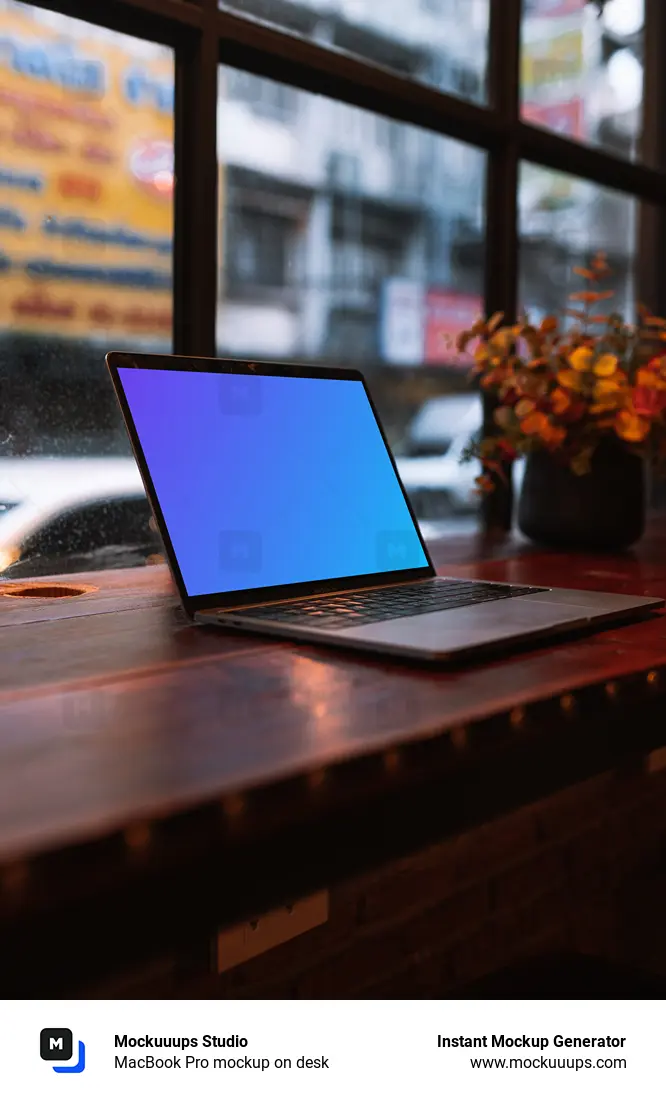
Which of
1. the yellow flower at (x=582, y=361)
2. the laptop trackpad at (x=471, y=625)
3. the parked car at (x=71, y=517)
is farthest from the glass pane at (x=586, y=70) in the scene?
the laptop trackpad at (x=471, y=625)

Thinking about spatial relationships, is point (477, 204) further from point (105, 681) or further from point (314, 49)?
point (105, 681)

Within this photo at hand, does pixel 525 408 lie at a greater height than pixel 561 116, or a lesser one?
lesser

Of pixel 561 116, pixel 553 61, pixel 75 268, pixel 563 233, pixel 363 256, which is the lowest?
pixel 75 268

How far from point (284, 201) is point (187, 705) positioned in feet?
3.81

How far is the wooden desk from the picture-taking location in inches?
16.3

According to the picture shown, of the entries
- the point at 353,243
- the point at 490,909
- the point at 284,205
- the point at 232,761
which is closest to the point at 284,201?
the point at 284,205

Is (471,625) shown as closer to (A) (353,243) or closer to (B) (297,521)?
(B) (297,521)

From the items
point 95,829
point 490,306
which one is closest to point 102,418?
point 490,306

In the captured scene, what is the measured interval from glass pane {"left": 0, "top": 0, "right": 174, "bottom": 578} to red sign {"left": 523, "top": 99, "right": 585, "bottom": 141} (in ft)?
3.01

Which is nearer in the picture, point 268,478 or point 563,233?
point 268,478

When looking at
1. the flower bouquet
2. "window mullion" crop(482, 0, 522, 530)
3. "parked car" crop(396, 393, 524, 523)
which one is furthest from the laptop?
"window mullion" crop(482, 0, 522, 530)

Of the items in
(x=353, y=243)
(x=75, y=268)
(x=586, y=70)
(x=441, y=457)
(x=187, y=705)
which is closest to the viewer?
(x=187, y=705)

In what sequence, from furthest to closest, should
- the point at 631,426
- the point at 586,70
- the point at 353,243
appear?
the point at 586,70 → the point at 353,243 → the point at 631,426

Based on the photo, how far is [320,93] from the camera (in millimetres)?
1606
